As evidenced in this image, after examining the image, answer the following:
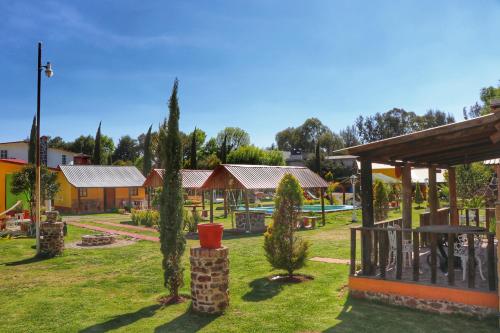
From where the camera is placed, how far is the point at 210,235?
310 inches

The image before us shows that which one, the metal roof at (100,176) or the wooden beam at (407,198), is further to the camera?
the metal roof at (100,176)

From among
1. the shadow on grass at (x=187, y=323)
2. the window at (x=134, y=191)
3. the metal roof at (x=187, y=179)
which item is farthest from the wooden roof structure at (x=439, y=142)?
the window at (x=134, y=191)

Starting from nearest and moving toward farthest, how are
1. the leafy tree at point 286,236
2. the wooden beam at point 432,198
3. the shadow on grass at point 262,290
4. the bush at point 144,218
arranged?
the shadow on grass at point 262,290
the leafy tree at point 286,236
the wooden beam at point 432,198
the bush at point 144,218

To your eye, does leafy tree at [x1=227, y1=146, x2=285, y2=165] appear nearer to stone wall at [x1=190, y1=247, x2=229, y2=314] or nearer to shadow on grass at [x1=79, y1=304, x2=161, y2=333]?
shadow on grass at [x1=79, y1=304, x2=161, y2=333]

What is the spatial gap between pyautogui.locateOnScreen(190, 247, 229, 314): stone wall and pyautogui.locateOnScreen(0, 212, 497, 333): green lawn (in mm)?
219

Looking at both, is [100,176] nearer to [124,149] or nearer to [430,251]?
[430,251]

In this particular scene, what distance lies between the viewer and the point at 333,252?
558 inches

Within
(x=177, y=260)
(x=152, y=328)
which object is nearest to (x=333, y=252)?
(x=177, y=260)

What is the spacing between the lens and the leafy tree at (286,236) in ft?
33.5

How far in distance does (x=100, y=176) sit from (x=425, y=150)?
3318 centimetres

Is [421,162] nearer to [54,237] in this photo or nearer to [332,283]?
[332,283]

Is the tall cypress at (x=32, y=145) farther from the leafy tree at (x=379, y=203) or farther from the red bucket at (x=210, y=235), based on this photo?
the red bucket at (x=210, y=235)

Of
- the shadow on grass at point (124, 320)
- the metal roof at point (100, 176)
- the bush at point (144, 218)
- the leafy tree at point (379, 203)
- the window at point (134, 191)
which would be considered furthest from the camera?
the window at point (134, 191)

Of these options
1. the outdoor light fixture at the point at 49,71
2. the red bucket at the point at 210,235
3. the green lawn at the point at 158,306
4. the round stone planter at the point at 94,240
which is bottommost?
the green lawn at the point at 158,306
